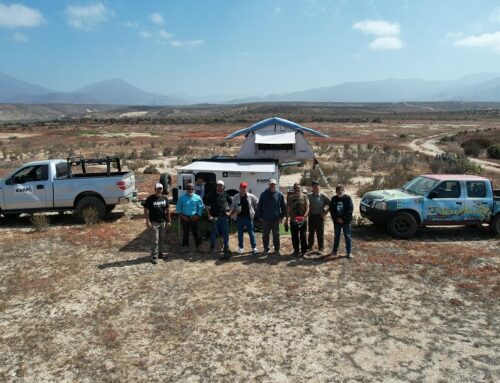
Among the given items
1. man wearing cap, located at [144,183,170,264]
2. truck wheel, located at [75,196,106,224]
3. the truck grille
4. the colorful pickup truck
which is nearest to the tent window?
the truck grille

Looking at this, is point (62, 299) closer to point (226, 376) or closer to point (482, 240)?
point (226, 376)

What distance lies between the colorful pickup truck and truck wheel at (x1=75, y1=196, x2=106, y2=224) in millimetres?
7910

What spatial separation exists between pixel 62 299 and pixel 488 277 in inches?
320

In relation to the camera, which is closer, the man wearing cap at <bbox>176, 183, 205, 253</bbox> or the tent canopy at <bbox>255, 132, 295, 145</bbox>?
the man wearing cap at <bbox>176, 183, 205, 253</bbox>

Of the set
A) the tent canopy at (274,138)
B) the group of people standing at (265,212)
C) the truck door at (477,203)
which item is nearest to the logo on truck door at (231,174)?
the group of people standing at (265,212)

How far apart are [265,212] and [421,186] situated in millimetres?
4832

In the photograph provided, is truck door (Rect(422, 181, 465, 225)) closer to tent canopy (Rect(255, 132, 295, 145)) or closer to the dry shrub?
tent canopy (Rect(255, 132, 295, 145))

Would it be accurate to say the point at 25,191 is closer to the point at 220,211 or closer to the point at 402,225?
the point at 220,211

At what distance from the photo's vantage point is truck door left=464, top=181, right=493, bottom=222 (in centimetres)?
1102

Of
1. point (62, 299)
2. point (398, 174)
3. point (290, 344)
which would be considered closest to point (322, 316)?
point (290, 344)

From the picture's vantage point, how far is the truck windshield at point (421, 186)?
11203 millimetres

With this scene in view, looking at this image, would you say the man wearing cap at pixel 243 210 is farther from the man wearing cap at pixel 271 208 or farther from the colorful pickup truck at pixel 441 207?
the colorful pickup truck at pixel 441 207

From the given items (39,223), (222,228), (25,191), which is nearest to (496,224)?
(222,228)

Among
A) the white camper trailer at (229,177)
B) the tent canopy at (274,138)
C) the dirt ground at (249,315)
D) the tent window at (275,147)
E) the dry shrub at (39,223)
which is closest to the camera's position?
the dirt ground at (249,315)
